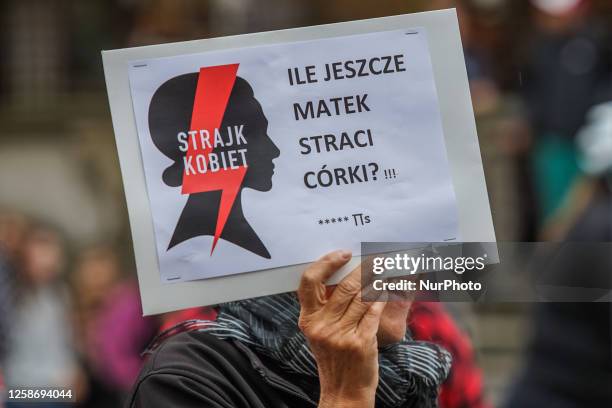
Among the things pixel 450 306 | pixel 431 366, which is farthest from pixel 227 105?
pixel 450 306

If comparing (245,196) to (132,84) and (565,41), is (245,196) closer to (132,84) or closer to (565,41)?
(132,84)

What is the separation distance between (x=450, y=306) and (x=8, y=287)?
164cm

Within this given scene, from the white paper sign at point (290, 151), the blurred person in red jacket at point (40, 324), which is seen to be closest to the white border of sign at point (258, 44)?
the white paper sign at point (290, 151)

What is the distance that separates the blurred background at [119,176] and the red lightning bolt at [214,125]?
899mm

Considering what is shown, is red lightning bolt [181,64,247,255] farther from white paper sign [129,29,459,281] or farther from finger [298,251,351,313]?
finger [298,251,351,313]

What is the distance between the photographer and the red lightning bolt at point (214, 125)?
224cm

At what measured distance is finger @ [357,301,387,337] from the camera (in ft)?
7.30

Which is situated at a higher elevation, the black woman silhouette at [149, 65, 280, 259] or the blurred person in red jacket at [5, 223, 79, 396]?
the black woman silhouette at [149, 65, 280, 259]

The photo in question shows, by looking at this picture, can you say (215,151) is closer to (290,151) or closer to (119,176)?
(290,151)

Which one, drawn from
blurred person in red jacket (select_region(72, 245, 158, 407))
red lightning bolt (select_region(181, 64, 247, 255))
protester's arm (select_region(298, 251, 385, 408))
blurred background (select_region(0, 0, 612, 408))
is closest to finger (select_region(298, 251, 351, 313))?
protester's arm (select_region(298, 251, 385, 408))

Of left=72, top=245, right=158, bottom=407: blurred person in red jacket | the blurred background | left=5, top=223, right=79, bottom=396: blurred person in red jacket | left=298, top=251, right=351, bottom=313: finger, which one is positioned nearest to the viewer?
left=298, top=251, right=351, bottom=313: finger

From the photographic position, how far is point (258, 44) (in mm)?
2258

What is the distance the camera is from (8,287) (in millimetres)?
4387

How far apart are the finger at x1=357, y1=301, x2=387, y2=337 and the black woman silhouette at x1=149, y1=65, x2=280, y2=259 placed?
212 millimetres
